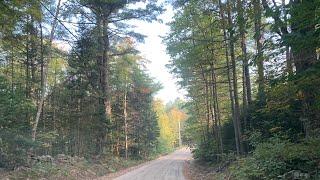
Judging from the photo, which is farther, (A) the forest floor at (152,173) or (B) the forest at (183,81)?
(A) the forest floor at (152,173)

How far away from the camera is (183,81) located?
110ft

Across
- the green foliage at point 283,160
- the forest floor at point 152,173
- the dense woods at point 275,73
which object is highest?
the dense woods at point 275,73

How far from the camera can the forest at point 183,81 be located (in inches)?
364

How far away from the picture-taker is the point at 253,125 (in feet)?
56.3

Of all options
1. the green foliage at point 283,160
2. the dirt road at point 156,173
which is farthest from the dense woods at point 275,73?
the dirt road at point 156,173

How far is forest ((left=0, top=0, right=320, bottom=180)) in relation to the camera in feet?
30.4

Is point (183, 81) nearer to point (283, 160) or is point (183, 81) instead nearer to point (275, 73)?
point (275, 73)

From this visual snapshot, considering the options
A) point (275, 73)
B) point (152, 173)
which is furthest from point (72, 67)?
point (275, 73)

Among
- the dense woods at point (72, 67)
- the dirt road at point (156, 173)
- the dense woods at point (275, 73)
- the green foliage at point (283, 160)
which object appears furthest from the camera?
the dense woods at point (72, 67)

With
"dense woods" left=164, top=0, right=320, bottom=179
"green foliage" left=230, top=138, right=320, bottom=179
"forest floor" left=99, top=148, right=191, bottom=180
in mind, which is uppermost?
"dense woods" left=164, top=0, right=320, bottom=179

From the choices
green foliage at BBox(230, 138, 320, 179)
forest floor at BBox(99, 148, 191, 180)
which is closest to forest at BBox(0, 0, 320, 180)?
green foliage at BBox(230, 138, 320, 179)

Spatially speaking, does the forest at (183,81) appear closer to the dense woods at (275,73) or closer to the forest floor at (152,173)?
the dense woods at (275,73)

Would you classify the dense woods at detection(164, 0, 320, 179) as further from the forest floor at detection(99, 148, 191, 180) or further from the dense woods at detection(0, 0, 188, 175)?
the dense woods at detection(0, 0, 188, 175)

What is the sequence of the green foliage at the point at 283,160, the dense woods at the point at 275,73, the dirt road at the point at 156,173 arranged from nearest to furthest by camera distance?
the dense woods at the point at 275,73 → the green foliage at the point at 283,160 → the dirt road at the point at 156,173
